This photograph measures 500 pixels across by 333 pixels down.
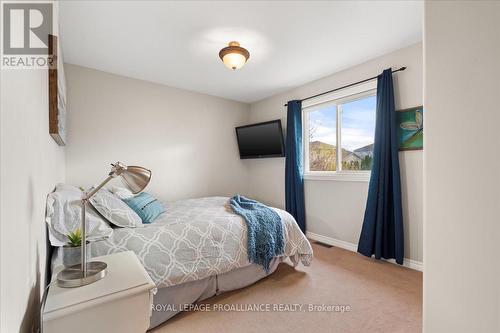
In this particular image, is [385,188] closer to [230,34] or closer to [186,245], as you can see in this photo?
[186,245]

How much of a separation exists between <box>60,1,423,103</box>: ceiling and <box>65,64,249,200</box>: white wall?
0.36 metres

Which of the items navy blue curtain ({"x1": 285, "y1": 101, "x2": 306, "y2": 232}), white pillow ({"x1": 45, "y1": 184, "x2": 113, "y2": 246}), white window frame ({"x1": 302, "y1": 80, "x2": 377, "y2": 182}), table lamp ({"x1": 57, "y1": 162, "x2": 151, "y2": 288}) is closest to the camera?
table lamp ({"x1": 57, "y1": 162, "x2": 151, "y2": 288})

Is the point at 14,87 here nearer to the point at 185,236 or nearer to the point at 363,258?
the point at 185,236

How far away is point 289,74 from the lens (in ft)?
11.0

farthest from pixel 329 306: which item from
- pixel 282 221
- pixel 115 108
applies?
pixel 115 108

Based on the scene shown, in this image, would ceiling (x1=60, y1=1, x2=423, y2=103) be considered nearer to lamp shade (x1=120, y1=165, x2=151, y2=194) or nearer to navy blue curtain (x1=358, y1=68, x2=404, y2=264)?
→ navy blue curtain (x1=358, y1=68, x2=404, y2=264)

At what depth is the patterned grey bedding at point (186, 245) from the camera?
168 cm

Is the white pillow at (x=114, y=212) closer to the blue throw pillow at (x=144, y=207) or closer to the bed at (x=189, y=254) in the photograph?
the bed at (x=189, y=254)

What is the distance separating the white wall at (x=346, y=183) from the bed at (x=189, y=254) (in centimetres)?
125

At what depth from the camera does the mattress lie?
5.49 feet

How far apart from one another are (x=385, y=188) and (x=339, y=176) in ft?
2.27

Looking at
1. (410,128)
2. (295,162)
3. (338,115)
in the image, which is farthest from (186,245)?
(338,115)

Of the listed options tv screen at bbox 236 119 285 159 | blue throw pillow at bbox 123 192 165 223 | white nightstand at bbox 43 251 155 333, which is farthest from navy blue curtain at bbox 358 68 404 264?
white nightstand at bbox 43 251 155 333
